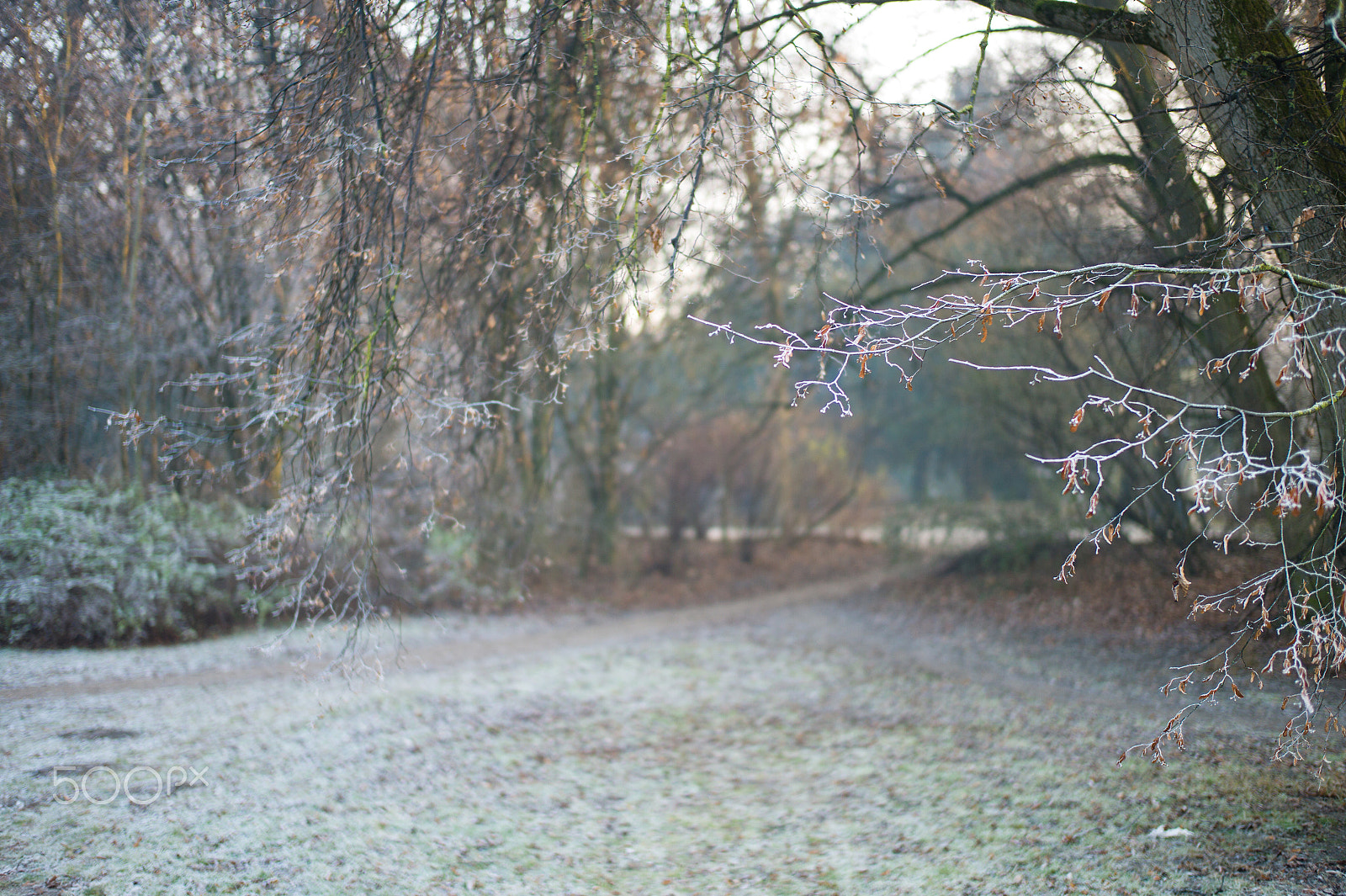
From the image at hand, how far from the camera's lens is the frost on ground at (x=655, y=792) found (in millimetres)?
3805

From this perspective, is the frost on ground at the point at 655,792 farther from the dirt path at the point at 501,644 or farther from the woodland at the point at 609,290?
the woodland at the point at 609,290

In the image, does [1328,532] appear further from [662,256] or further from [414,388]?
[414,388]

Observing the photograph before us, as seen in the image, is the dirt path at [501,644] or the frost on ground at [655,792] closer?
the frost on ground at [655,792]

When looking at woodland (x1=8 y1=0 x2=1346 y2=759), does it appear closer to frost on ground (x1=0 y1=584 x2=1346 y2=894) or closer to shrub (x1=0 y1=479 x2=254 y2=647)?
shrub (x1=0 y1=479 x2=254 y2=647)

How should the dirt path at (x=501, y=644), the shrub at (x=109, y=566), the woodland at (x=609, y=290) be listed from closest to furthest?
the woodland at (x=609, y=290)
the dirt path at (x=501, y=644)
the shrub at (x=109, y=566)

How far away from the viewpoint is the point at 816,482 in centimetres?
1520

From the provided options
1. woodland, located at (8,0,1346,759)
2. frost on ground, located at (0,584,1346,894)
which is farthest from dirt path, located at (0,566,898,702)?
woodland, located at (8,0,1346,759)

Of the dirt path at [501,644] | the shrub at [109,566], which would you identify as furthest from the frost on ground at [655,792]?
the shrub at [109,566]

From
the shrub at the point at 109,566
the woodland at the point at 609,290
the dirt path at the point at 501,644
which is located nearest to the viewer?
the woodland at the point at 609,290

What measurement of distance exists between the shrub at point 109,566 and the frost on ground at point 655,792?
0.56 metres

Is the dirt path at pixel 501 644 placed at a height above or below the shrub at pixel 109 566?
below

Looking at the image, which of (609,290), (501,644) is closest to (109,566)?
(501,644)

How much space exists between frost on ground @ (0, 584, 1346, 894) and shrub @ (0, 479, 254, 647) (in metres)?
0.56

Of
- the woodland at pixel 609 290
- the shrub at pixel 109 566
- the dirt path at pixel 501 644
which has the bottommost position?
the dirt path at pixel 501 644
